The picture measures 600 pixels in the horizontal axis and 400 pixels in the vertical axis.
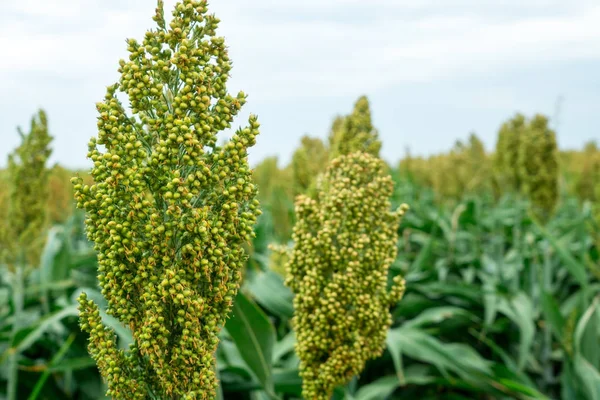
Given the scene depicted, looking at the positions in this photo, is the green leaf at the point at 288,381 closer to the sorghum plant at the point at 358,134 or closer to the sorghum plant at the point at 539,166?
the sorghum plant at the point at 358,134

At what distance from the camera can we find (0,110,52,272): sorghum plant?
5668mm

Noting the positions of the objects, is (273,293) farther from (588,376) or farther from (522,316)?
(588,376)

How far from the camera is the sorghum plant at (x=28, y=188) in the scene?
5668 millimetres

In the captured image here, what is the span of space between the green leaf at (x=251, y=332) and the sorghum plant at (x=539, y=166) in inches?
179

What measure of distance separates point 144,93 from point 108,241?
20.9 inches

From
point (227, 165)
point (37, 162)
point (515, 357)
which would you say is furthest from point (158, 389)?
point (515, 357)

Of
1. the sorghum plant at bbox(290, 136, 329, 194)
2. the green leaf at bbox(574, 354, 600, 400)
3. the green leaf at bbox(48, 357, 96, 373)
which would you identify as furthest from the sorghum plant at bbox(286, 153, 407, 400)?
the green leaf at bbox(574, 354, 600, 400)

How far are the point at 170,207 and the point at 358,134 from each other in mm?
2727

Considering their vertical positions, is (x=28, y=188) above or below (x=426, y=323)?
above

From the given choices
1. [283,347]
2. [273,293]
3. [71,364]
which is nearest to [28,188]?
[71,364]

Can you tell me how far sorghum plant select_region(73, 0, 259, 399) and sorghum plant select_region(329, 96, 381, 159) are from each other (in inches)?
93.3

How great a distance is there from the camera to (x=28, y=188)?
18.8 ft

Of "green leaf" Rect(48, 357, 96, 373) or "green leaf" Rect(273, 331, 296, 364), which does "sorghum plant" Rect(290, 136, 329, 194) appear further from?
"green leaf" Rect(48, 357, 96, 373)

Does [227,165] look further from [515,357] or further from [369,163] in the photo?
[515,357]
